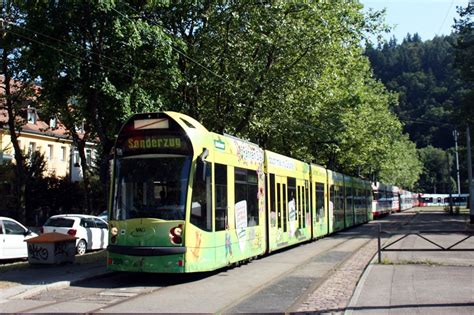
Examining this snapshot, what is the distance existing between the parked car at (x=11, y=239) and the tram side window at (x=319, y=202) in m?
11.9

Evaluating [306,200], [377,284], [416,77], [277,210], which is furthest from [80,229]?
[416,77]

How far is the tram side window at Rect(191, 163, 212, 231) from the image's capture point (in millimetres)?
12109

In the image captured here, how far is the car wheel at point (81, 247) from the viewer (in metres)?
21.0

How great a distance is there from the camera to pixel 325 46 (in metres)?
23.5

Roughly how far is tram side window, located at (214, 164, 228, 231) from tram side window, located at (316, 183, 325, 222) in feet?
38.4

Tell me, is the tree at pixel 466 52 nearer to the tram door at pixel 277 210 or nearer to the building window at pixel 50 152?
the tram door at pixel 277 210

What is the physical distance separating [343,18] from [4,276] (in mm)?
17740

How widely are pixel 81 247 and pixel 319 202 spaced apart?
34.0 ft

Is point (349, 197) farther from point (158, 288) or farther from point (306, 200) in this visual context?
point (158, 288)

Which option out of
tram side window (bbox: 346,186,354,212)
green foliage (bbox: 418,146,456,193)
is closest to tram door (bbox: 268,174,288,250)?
tram side window (bbox: 346,186,354,212)

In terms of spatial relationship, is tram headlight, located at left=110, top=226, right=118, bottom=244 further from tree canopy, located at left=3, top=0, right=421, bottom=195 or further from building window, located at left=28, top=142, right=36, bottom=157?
Answer: building window, located at left=28, top=142, right=36, bottom=157

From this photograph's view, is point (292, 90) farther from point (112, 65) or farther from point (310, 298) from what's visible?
point (310, 298)

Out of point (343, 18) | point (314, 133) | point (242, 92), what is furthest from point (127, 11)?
point (314, 133)

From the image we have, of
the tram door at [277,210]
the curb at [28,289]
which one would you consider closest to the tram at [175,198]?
the curb at [28,289]
